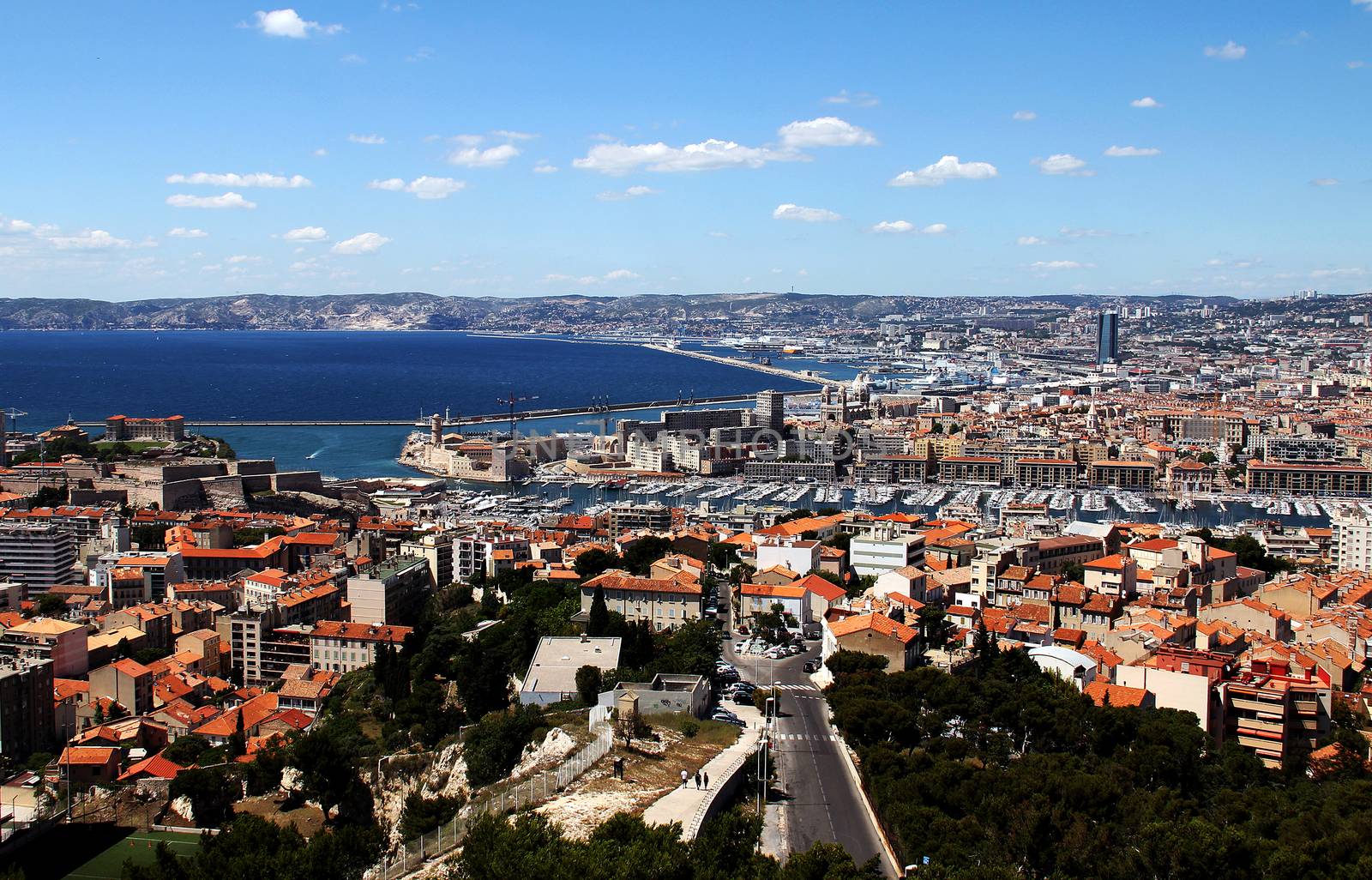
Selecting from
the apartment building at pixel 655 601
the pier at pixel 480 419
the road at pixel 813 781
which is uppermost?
the apartment building at pixel 655 601

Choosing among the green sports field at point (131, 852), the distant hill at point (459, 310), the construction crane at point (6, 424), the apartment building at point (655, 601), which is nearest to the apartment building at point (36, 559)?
the apartment building at point (655, 601)

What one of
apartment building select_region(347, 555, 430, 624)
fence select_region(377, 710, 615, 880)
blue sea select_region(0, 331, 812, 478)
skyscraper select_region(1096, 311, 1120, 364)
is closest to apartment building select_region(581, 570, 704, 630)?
apartment building select_region(347, 555, 430, 624)

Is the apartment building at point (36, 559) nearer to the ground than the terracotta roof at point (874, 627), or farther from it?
nearer to the ground

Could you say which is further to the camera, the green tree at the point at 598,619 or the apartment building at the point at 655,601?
the apartment building at the point at 655,601

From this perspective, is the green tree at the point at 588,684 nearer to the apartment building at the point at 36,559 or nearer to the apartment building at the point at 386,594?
the apartment building at the point at 386,594

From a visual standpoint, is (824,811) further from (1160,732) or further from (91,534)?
(91,534)

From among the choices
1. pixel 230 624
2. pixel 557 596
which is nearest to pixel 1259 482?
pixel 557 596

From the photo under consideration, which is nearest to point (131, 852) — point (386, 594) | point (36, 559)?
point (386, 594)

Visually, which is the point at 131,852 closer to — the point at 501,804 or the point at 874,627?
the point at 501,804
